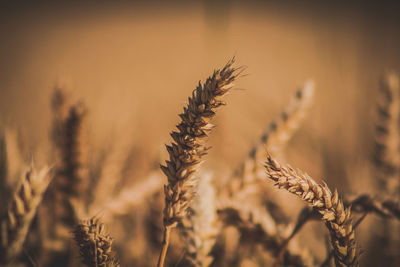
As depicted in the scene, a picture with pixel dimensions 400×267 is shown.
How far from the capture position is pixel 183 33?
5.59 meters

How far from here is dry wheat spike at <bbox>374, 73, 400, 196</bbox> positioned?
762 millimetres

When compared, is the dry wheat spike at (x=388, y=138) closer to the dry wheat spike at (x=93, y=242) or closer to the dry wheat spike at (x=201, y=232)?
the dry wheat spike at (x=201, y=232)

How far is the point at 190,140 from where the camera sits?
0.28 meters

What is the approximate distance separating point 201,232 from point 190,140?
0.20 metres

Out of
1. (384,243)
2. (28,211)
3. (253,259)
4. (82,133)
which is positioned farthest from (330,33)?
(28,211)

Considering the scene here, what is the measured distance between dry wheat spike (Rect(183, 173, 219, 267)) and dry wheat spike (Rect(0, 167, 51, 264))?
0.77 ft

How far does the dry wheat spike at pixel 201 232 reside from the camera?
0.40 meters

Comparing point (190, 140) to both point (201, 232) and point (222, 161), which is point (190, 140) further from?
point (222, 161)

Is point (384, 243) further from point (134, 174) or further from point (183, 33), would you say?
point (183, 33)

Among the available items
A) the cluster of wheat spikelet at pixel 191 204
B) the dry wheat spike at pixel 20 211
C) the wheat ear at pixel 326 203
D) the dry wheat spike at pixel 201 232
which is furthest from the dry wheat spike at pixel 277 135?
the dry wheat spike at pixel 20 211

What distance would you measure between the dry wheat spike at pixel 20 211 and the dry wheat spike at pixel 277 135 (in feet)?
1.23

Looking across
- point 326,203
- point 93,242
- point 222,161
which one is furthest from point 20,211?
point 222,161

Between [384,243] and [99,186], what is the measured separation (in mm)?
856

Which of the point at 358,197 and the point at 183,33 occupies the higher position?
the point at 183,33
